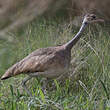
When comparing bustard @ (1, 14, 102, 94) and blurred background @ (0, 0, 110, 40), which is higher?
blurred background @ (0, 0, 110, 40)

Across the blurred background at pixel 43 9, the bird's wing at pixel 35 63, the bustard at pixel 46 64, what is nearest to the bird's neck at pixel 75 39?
the bustard at pixel 46 64

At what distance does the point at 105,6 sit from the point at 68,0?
2.41ft

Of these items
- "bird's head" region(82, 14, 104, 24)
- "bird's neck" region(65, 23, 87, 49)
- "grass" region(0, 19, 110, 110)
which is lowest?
"grass" region(0, 19, 110, 110)

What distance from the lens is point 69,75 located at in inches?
214

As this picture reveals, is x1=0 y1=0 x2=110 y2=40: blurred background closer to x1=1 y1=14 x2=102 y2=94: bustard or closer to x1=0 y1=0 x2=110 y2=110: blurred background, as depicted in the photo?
x1=0 y1=0 x2=110 y2=110: blurred background

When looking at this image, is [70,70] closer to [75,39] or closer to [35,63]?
[75,39]

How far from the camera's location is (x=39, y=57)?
4.99 metres

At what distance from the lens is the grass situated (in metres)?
4.41

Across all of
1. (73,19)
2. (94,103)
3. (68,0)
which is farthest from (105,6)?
(94,103)

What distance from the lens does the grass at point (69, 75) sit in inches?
174

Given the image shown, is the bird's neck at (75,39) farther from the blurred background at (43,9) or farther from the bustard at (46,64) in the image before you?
the blurred background at (43,9)

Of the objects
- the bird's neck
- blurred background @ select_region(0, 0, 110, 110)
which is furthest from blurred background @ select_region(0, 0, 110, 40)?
the bird's neck

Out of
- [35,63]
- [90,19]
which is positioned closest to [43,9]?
[90,19]

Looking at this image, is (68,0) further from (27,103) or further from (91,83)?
(27,103)
